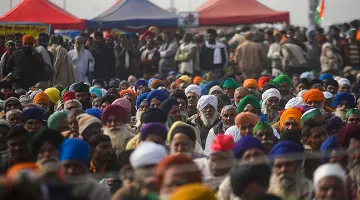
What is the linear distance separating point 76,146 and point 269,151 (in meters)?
1.78

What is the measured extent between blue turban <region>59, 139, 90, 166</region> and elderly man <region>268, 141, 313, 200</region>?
4.39 ft

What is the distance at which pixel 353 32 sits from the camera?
85.7ft

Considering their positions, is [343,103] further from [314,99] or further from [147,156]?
[147,156]

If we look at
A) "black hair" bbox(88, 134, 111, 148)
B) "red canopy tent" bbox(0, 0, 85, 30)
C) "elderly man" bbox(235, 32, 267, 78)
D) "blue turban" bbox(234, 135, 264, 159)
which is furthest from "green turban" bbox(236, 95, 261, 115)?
"red canopy tent" bbox(0, 0, 85, 30)

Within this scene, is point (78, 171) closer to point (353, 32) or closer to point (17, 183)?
point (17, 183)

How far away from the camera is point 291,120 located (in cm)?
1145

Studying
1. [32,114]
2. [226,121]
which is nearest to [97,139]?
[32,114]

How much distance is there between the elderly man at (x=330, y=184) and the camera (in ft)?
22.8

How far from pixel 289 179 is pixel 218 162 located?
971 mm

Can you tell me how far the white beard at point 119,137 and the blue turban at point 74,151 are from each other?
86.9 inches

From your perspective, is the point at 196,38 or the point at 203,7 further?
the point at 203,7

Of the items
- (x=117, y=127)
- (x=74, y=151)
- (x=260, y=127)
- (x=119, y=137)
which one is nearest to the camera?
(x=74, y=151)

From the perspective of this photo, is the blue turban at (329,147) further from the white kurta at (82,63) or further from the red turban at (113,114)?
the white kurta at (82,63)

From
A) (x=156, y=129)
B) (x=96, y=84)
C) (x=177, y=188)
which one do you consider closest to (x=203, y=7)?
(x=96, y=84)
